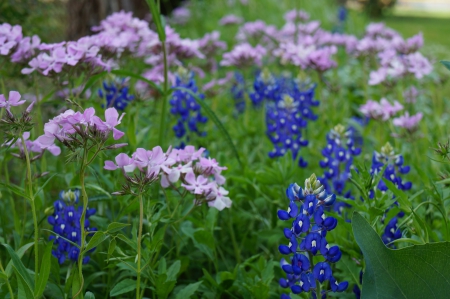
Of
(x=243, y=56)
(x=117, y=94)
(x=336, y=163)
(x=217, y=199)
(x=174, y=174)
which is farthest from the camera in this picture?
(x=243, y=56)

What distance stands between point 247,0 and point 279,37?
3.59 metres

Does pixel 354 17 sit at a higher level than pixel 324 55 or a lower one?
lower

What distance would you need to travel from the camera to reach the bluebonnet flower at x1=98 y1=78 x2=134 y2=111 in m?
2.36

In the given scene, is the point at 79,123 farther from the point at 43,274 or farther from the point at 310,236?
the point at 310,236

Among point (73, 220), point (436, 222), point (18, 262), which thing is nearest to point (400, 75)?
point (436, 222)

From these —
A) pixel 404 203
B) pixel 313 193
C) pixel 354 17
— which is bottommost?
pixel 354 17

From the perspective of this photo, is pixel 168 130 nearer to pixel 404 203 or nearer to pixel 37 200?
pixel 37 200

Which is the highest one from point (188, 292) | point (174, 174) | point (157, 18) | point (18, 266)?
point (157, 18)

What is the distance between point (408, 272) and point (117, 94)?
155cm

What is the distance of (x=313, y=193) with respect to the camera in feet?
4.45

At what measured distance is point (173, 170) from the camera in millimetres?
1474

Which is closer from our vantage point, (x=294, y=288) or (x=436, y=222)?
(x=294, y=288)

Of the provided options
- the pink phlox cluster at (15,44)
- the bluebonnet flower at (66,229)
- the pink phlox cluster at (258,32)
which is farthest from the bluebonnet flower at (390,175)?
the pink phlox cluster at (258,32)

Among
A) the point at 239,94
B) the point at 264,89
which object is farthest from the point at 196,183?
the point at 239,94
